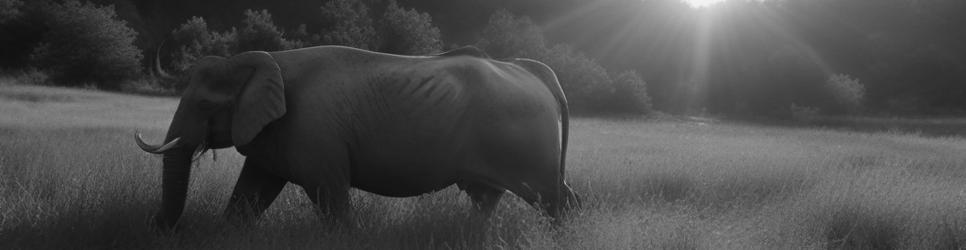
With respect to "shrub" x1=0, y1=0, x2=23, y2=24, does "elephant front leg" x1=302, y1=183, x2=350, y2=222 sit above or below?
above

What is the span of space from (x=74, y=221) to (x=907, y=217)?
6306mm

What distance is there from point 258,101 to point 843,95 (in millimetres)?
41412

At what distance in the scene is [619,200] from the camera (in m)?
6.10

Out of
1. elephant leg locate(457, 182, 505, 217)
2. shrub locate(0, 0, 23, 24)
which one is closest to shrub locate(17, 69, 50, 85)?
shrub locate(0, 0, 23, 24)

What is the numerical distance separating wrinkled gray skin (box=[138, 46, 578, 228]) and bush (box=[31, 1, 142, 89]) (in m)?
35.6

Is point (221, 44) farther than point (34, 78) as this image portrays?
Yes

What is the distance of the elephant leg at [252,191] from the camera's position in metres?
4.43

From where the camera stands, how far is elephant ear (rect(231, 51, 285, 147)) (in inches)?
152

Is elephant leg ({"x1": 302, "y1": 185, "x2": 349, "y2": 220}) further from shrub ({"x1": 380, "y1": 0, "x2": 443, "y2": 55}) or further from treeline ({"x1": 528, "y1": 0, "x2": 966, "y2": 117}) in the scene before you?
treeline ({"x1": 528, "y1": 0, "x2": 966, "y2": 117})

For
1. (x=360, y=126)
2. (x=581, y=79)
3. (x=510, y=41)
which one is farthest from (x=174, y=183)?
(x=510, y=41)

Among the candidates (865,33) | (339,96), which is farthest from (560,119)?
(865,33)

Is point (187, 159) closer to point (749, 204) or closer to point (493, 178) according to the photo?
point (493, 178)

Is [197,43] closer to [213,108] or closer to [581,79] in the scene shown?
[581,79]

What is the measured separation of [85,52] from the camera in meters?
34.5
